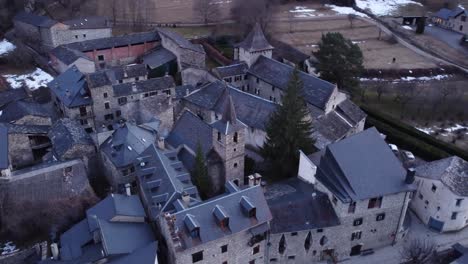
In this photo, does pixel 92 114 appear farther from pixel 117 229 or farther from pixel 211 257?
pixel 211 257

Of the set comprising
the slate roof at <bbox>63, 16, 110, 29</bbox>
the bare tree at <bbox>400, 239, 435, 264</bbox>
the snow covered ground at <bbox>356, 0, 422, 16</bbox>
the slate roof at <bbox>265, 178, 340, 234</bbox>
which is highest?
the slate roof at <bbox>63, 16, 110, 29</bbox>

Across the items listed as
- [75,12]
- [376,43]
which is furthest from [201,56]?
[376,43]

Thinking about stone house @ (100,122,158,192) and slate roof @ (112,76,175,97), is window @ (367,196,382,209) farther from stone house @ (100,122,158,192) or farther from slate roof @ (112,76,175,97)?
slate roof @ (112,76,175,97)

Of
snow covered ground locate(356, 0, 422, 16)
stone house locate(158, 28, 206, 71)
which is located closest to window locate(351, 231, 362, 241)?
stone house locate(158, 28, 206, 71)

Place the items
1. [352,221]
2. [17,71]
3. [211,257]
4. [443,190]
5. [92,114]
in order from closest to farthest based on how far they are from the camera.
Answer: [211,257], [352,221], [443,190], [92,114], [17,71]

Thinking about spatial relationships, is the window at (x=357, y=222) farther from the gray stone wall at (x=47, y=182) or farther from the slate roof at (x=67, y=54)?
the slate roof at (x=67, y=54)

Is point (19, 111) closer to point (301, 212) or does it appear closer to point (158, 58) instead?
point (158, 58)
